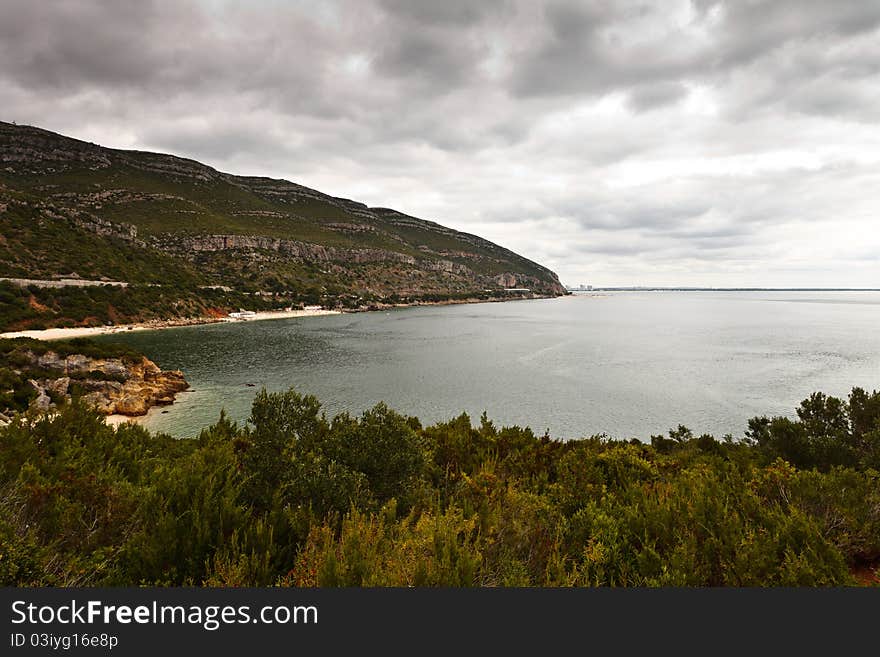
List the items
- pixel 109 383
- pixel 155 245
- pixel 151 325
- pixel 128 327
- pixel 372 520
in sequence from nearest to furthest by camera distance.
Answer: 1. pixel 372 520
2. pixel 109 383
3. pixel 128 327
4. pixel 151 325
5. pixel 155 245

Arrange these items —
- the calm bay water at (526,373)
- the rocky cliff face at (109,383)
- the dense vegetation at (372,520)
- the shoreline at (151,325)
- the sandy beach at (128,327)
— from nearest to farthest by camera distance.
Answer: the dense vegetation at (372,520), the rocky cliff face at (109,383), the calm bay water at (526,373), the sandy beach at (128,327), the shoreline at (151,325)

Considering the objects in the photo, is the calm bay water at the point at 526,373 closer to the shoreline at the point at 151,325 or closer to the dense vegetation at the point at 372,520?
the shoreline at the point at 151,325

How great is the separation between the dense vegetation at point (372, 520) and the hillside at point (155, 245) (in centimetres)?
7098

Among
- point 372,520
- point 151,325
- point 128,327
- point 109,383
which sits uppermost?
point 372,520

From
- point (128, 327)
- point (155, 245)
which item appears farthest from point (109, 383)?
point (155, 245)

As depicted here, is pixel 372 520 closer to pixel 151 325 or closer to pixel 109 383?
pixel 109 383

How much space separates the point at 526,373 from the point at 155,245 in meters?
125

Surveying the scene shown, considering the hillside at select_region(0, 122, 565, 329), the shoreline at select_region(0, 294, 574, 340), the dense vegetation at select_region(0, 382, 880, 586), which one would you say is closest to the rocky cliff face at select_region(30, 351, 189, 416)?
the shoreline at select_region(0, 294, 574, 340)

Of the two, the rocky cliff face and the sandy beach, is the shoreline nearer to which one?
the sandy beach

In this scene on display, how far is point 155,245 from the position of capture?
121 m

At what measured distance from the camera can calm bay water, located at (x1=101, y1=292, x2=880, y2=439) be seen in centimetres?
3189

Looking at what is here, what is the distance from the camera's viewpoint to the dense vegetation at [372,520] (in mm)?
4387

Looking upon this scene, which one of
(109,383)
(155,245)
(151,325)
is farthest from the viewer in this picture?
(155,245)

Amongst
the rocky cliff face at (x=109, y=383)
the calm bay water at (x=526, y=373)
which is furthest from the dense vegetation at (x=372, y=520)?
the rocky cliff face at (x=109, y=383)
